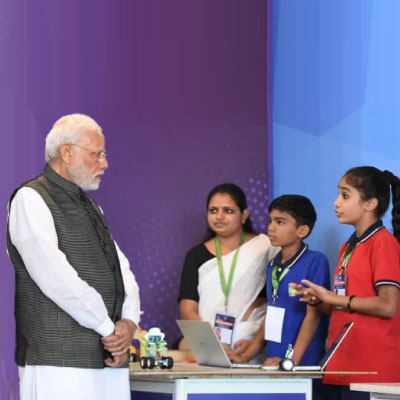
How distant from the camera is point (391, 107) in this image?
434 centimetres

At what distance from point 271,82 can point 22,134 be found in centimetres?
146

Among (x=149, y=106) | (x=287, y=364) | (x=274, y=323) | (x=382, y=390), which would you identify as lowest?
(x=382, y=390)

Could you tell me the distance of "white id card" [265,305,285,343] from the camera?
4.17 m

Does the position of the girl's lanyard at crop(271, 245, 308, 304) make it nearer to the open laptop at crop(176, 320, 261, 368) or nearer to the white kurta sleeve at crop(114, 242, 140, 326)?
the open laptop at crop(176, 320, 261, 368)

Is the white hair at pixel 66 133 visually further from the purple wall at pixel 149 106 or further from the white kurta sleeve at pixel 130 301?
the purple wall at pixel 149 106

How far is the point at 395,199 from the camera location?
3.96m

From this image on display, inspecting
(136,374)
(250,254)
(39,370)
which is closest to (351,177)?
(250,254)

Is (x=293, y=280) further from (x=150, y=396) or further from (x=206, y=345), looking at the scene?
(x=150, y=396)

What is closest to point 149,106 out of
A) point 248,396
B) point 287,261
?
point 287,261

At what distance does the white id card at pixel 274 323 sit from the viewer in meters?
4.17

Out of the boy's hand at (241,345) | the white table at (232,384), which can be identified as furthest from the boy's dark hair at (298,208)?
the white table at (232,384)

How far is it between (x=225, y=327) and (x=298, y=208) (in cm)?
63

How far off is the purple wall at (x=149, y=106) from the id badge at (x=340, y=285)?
1.46 m

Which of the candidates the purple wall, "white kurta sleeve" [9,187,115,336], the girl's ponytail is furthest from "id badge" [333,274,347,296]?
the purple wall
